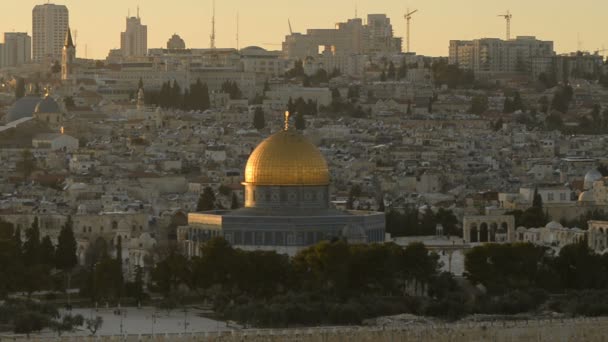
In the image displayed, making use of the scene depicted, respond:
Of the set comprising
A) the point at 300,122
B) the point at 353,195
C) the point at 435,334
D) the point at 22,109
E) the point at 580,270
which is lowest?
the point at 435,334

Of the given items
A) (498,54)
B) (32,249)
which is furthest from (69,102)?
(32,249)

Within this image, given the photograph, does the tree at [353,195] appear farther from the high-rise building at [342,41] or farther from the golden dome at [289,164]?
the high-rise building at [342,41]

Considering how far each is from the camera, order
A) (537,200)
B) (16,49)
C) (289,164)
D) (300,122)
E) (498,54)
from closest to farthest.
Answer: (289,164), (537,200), (300,122), (498,54), (16,49)

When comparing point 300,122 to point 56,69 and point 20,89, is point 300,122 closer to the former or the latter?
point 20,89

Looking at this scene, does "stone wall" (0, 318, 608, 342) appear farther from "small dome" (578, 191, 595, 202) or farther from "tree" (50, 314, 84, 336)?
"small dome" (578, 191, 595, 202)

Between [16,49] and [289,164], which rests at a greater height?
[16,49]
